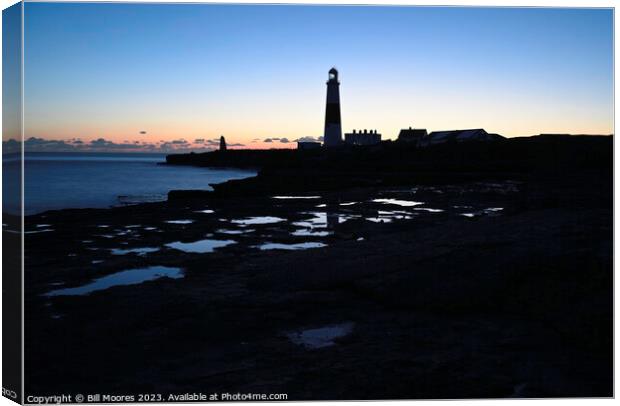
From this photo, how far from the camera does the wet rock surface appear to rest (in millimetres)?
3486

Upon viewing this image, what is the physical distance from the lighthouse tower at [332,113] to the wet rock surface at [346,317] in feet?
110

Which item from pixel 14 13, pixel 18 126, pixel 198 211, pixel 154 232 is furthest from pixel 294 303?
pixel 198 211

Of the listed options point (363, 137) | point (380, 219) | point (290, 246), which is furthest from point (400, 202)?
point (363, 137)

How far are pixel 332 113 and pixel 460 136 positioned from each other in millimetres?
10396

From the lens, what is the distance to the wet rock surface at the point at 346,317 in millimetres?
3486

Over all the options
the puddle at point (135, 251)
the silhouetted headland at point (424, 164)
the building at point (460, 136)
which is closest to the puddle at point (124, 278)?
the puddle at point (135, 251)

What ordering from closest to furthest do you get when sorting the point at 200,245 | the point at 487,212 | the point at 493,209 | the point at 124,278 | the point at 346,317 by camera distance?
the point at 346,317 → the point at 124,278 → the point at 200,245 → the point at 487,212 → the point at 493,209

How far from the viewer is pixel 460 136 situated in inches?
1718

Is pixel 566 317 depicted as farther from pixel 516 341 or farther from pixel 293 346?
pixel 293 346

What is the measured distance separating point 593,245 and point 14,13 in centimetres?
496

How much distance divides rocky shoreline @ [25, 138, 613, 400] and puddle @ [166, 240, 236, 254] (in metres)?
0.04

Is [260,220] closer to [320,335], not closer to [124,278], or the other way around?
[124,278]

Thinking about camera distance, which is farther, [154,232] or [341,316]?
[154,232]

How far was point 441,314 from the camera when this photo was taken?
179 inches
